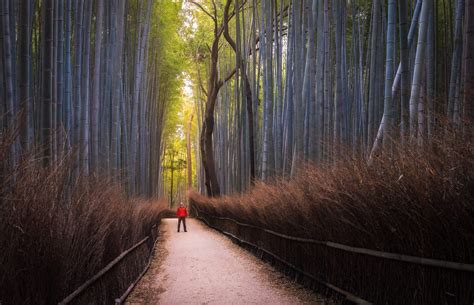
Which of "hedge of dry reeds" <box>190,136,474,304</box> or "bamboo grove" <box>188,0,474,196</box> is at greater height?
"bamboo grove" <box>188,0,474,196</box>

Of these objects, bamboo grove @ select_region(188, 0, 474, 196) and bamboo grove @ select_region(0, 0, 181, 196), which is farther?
bamboo grove @ select_region(188, 0, 474, 196)

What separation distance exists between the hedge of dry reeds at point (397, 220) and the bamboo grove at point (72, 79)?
204cm

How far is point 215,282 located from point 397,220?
3.56m

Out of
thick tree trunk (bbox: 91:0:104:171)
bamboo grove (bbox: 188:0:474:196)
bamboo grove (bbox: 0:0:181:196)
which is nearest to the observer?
bamboo grove (bbox: 0:0:181:196)

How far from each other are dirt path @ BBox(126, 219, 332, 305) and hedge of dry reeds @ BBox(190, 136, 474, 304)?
0.49 m

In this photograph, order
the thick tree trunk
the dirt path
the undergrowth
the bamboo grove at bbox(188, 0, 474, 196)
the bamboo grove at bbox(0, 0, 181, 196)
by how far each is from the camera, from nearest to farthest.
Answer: the undergrowth, the bamboo grove at bbox(0, 0, 181, 196), the bamboo grove at bbox(188, 0, 474, 196), the dirt path, the thick tree trunk

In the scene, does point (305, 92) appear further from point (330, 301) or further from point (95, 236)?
point (95, 236)

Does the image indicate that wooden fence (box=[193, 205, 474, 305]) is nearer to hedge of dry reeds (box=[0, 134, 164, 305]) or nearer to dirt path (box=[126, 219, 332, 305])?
dirt path (box=[126, 219, 332, 305])

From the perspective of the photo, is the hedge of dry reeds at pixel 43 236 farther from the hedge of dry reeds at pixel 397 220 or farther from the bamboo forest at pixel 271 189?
the hedge of dry reeds at pixel 397 220

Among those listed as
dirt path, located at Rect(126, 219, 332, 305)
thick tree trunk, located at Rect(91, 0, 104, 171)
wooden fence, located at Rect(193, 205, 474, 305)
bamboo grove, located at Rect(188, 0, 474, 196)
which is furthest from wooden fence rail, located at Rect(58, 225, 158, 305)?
bamboo grove, located at Rect(188, 0, 474, 196)

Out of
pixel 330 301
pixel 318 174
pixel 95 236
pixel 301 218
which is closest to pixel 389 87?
pixel 318 174

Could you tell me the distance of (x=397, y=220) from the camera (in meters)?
3.17

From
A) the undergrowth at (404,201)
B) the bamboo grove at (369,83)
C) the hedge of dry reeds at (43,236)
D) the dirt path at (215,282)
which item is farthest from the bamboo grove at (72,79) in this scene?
the bamboo grove at (369,83)

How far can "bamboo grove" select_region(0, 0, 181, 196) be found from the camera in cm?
414
